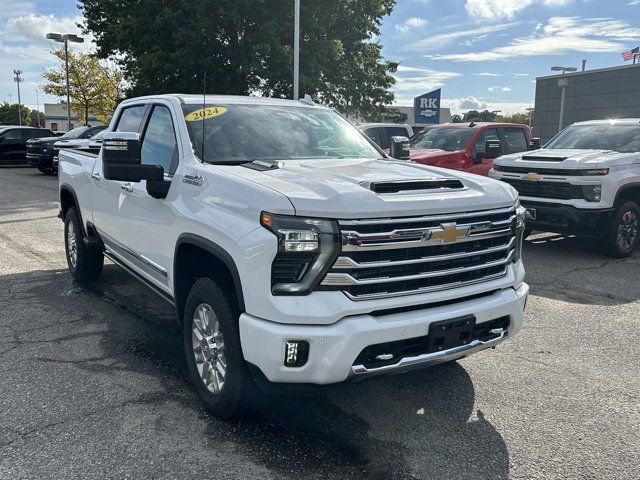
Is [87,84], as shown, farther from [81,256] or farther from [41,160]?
[81,256]

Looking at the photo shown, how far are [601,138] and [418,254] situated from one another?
7.24m

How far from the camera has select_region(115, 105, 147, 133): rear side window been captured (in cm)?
492

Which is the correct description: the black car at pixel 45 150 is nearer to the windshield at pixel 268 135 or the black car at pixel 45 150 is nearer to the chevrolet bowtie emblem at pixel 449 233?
the windshield at pixel 268 135

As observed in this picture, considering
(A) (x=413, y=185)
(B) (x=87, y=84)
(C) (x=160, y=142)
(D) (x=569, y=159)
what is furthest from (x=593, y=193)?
(B) (x=87, y=84)

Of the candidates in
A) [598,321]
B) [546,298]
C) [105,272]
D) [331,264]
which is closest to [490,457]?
[331,264]

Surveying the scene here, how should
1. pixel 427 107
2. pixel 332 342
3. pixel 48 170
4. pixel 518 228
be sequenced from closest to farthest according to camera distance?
1. pixel 332 342
2. pixel 518 228
3. pixel 48 170
4. pixel 427 107

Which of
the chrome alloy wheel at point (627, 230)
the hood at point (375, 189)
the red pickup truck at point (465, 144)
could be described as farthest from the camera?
the red pickup truck at point (465, 144)

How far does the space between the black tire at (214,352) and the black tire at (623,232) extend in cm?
636

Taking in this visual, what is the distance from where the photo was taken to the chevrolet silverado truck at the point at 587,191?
7.62m

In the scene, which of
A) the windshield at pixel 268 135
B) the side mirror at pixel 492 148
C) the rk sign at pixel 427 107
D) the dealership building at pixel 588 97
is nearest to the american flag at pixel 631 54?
the dealership building at pixel 588 97

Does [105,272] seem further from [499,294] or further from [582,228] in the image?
[582,228]

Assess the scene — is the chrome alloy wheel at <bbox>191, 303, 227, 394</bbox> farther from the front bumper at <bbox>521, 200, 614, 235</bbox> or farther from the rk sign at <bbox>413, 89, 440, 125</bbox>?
the rk sign at <bbox>413, 89, 440, 125</bbox>

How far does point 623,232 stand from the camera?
7.96 m

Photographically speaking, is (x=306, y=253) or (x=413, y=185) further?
(x=413, y=185)
